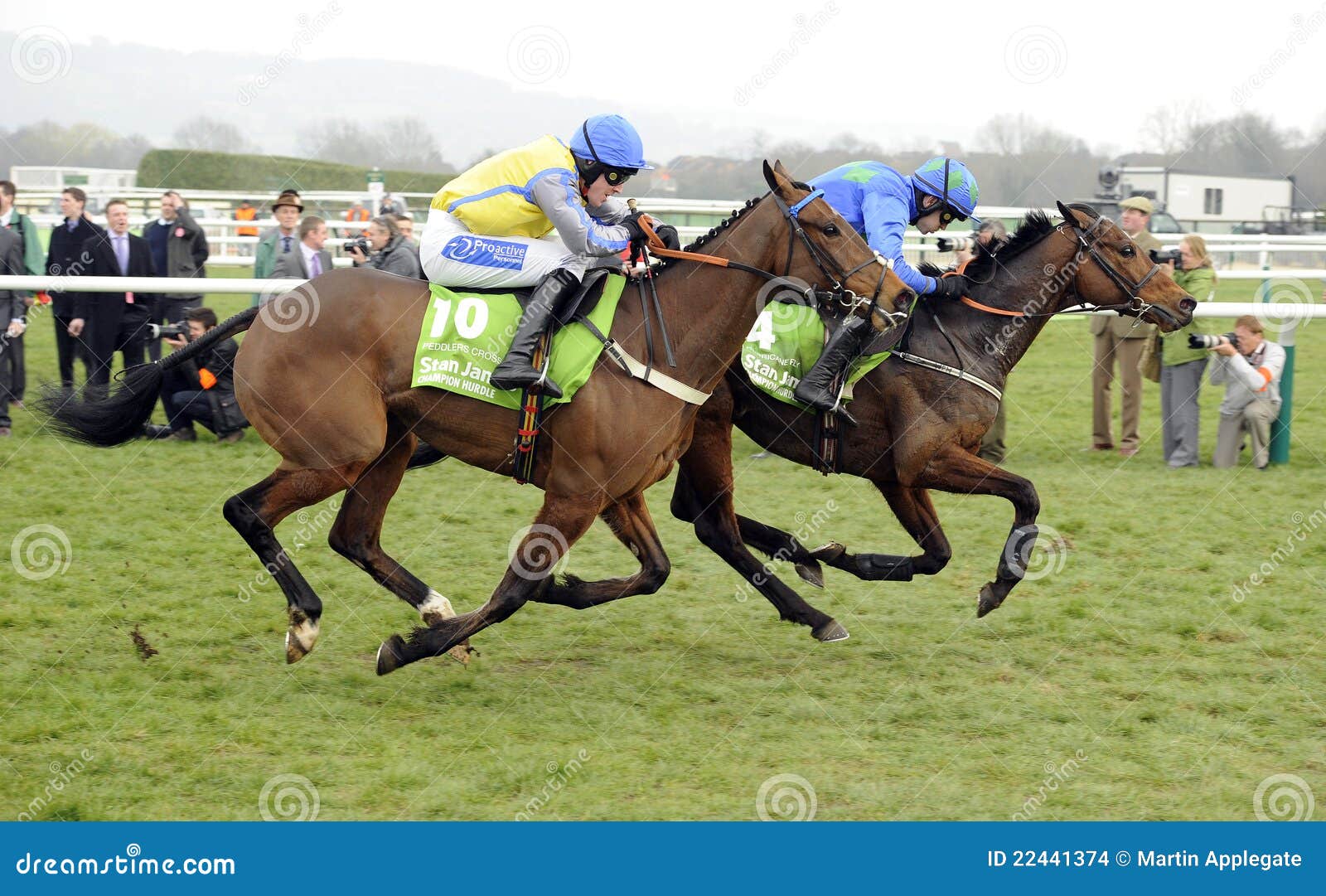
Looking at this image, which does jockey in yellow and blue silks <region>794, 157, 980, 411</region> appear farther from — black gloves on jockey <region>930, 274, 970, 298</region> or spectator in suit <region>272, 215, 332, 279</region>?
spectator in suit <region>272, 215, 332, 279</region>

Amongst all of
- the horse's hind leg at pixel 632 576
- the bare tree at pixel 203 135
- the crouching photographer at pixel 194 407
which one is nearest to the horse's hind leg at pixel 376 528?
the horse's hind leg at pixel 632 576

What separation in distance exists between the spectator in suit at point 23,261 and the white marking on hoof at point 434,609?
5.58 meters

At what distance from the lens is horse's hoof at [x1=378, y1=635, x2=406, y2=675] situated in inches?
183

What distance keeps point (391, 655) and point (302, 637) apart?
0.36 metres

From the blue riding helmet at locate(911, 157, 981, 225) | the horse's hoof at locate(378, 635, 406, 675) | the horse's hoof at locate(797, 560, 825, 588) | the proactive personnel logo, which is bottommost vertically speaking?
the horse's hoof at locate(797, 560, 825, 588)

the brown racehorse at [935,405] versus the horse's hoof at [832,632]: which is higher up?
the brown racehorse at [935,405]

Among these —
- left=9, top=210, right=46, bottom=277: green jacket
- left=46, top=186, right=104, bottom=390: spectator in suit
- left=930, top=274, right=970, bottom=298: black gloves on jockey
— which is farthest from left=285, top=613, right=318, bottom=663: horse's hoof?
left=9, top=210, right=46, bottom=277: green jacket

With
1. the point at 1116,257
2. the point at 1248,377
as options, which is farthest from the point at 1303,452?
the point at 1116,257

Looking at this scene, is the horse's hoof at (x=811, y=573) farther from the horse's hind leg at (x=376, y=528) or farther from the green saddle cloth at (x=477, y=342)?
the green saddle cloth at (x=477, y=342)

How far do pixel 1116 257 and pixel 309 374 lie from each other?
3.42 m

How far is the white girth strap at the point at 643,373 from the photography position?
451 centimetres

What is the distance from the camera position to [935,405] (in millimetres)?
5316

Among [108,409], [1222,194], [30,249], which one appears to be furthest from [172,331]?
[1222,194]

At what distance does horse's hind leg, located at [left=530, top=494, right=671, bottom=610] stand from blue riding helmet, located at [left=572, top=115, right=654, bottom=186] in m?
1.25
